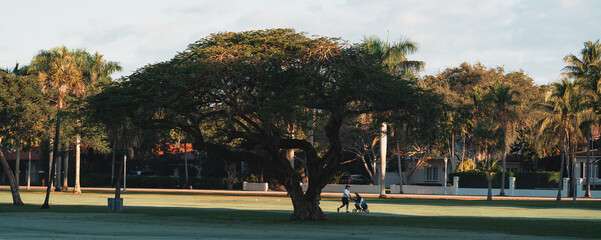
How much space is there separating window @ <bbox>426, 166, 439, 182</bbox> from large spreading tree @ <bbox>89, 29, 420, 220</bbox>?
208 feet

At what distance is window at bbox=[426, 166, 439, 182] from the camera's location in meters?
93.0

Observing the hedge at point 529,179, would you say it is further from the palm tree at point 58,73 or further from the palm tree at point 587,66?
the palm tree at point 58,73

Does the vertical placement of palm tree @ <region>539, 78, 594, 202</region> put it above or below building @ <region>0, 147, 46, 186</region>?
above

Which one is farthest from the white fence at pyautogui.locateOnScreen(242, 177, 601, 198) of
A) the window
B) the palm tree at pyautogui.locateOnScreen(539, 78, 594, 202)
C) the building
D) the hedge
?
the building

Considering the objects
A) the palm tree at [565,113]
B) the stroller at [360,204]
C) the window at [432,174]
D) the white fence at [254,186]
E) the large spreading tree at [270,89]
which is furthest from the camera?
the window at [432,174]

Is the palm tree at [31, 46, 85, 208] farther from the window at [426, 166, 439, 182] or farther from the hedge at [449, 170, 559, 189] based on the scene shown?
the window at [426, 166, 439, 182]

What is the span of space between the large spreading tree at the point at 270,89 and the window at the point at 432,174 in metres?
63.5

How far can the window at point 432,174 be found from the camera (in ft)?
305

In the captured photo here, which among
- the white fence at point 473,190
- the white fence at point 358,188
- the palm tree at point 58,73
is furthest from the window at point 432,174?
the palm tree at point 58,73

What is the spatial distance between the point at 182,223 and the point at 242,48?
24.3 ft

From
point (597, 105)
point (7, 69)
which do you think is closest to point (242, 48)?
point (7, 69)

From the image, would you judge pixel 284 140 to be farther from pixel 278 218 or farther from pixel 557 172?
pixel 557 172

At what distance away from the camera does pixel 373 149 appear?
77000 mm

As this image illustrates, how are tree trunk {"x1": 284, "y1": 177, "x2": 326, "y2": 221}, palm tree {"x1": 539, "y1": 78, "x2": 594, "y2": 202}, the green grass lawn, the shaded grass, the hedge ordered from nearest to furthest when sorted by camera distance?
the green grass lawn, the shaded grass, tree trunk {"x1": 284, "y1": 177, "x2": 326, "y2": 221}, palm tree {"x1": 539, "y1": 78, "x2": 594, "y2": 202}, the hedge
